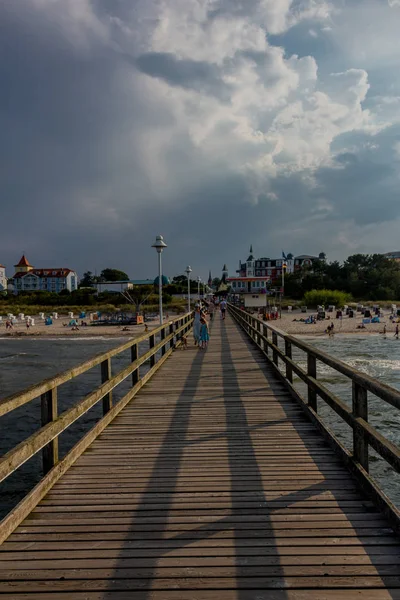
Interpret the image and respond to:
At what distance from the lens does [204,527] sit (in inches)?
A: 114

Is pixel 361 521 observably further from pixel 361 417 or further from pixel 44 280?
pixel 44 280

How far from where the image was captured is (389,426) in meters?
11.2

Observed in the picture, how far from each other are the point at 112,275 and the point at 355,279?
88929 mm

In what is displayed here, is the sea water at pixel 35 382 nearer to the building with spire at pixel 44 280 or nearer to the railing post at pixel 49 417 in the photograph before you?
the railing post at pixel 49 417

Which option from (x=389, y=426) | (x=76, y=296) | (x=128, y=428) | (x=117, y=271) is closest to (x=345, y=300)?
(x=76, y=296)

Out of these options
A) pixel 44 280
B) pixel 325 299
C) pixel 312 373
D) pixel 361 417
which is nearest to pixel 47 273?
pixel 44 280

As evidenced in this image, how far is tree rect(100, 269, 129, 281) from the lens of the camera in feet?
485

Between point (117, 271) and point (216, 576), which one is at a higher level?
point (117, 271)

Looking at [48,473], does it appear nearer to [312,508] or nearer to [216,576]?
[216,576]

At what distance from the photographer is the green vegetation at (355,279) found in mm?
76312

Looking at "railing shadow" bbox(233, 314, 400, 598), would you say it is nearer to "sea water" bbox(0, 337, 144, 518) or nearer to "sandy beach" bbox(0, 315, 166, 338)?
"sea water" bbox(0, 337, 144, 518)

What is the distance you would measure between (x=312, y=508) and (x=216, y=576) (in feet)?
3.48

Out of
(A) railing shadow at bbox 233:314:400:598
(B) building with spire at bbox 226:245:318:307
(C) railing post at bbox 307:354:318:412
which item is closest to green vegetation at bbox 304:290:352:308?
(B) building with spire at bbox 226:245:318:307

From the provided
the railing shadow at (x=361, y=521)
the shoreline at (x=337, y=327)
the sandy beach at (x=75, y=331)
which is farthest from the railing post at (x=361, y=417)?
the sandy beach at (x=75, y=331)
